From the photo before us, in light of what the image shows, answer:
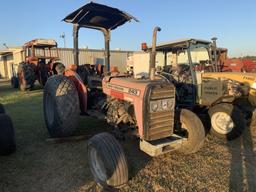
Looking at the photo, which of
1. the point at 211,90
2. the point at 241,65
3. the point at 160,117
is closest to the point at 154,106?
the point at 160,117

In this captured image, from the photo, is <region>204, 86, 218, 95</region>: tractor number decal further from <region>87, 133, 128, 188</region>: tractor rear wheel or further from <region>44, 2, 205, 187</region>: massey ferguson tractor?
<region>87, 133, 128, 188</region>: tractor rear wheel

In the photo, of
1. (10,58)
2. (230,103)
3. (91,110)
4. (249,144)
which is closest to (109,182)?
(91,110)

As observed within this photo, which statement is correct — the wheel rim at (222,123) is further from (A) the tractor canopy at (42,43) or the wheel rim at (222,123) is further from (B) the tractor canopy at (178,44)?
→ (A) the tractor canopy at (42,43)

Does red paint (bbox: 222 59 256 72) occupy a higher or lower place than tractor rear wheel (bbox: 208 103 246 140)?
higher

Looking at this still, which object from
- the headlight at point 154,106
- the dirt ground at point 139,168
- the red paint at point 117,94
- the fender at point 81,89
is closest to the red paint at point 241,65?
the dirt ground at point 139,168

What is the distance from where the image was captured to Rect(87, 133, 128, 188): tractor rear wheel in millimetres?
2836

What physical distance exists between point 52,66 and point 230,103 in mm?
8409

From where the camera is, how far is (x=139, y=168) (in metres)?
3.58

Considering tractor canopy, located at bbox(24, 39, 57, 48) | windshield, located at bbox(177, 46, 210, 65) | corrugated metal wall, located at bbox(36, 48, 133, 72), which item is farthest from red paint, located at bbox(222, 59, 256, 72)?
corrugated metal wall, located at bbox(36, 48, 133, 72)

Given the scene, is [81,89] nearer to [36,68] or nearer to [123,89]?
[123,89]

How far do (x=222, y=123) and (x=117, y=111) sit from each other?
253 centimetres

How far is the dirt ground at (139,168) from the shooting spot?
3119 millimetres

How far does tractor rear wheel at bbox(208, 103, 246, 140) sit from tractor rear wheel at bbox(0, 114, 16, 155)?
3968 mm

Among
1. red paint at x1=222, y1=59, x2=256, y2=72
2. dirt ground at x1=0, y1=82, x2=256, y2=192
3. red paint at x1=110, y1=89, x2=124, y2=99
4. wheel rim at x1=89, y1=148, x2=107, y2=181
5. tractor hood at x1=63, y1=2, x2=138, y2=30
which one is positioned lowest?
dirt ground at x1=0, y1=82, x2=256, y2=192
